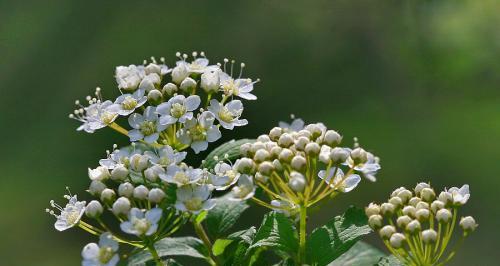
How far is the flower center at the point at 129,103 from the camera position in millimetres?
1744

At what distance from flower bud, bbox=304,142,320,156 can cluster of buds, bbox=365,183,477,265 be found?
0.50 ft

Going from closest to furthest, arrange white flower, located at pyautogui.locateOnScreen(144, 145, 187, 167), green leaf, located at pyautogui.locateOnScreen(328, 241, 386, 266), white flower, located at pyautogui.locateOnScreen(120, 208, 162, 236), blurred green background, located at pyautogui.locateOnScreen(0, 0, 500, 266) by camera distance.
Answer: white flower, located at pyautogui.locateOnScreen(120, 208, 162, 236) < white flower, located at pyautogui.locateOnScreen(144, 145, 187, 167) < green leaf, located at pyautogui.locateOnScreen(328, 241, 386, 266) < blurred green background, located at pyautogui.locateOnScreen(0, 0, 500, 266)

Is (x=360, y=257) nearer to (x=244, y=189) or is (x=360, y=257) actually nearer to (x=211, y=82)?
(x=244, y=189)

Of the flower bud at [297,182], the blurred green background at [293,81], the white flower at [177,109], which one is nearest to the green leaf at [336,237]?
the flower bud at [297,182]

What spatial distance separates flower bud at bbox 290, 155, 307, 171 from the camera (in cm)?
154

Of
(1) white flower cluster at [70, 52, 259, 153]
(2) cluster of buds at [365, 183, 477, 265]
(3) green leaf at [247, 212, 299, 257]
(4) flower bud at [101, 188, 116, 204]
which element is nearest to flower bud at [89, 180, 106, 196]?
(4) flower bud at [101, 188, 116, 204]

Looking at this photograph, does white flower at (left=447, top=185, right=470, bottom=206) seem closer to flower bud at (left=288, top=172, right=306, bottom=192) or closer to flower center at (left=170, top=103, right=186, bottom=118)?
flower bud at (left=288, top=172, right=306, bottom=192)

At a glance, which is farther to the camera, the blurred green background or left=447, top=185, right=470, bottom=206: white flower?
the blurred green background

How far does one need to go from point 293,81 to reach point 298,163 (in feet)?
13.2

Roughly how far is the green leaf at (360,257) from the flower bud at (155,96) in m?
0.55

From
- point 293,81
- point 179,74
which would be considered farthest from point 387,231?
point 293,81

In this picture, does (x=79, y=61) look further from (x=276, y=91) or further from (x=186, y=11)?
(x=276, y=91)

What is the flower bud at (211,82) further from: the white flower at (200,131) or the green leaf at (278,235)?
the green leaf at (278,235)

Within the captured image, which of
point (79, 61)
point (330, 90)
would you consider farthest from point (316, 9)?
point (79, 61)
